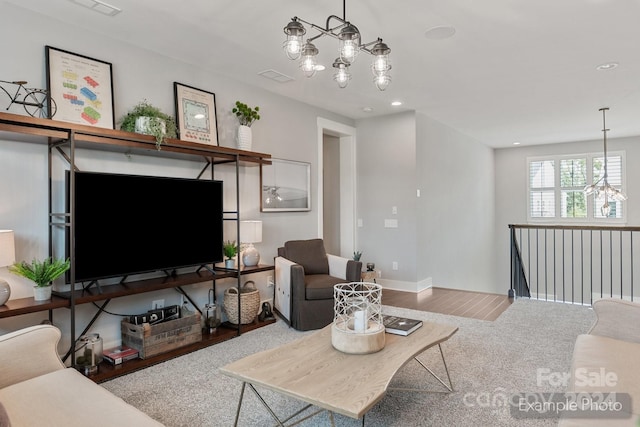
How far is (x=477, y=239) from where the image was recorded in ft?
26.8

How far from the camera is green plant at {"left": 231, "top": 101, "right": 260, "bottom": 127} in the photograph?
13.4ft

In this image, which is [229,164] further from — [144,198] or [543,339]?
[543,339]

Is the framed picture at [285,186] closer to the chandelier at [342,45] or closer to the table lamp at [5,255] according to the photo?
the chandelier at [342,45]

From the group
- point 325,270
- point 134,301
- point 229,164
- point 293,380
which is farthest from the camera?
point 325,270

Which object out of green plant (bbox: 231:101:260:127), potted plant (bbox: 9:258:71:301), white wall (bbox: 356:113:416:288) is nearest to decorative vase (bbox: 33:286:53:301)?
potted plant (bbox: 9:258:71:301)

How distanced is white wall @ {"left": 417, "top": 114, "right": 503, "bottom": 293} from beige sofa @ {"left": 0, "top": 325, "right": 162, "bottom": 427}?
468cm

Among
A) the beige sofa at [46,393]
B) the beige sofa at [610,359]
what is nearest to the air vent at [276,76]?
the beige sofa at [46,393]

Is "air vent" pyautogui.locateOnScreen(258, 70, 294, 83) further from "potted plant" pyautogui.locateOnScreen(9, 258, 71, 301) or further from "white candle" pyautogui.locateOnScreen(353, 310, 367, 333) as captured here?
"white candle" pyautogui.locateOnScreen(353, 310, 367, 333)

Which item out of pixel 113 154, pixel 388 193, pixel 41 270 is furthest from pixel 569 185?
pixel 41 270

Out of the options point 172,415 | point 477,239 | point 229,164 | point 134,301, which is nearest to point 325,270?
point 229,164

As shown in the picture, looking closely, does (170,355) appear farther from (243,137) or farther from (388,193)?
(388,193)

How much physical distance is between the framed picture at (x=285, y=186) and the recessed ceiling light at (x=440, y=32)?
210cm

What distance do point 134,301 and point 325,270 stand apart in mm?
1974

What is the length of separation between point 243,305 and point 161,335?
2.87 ft
